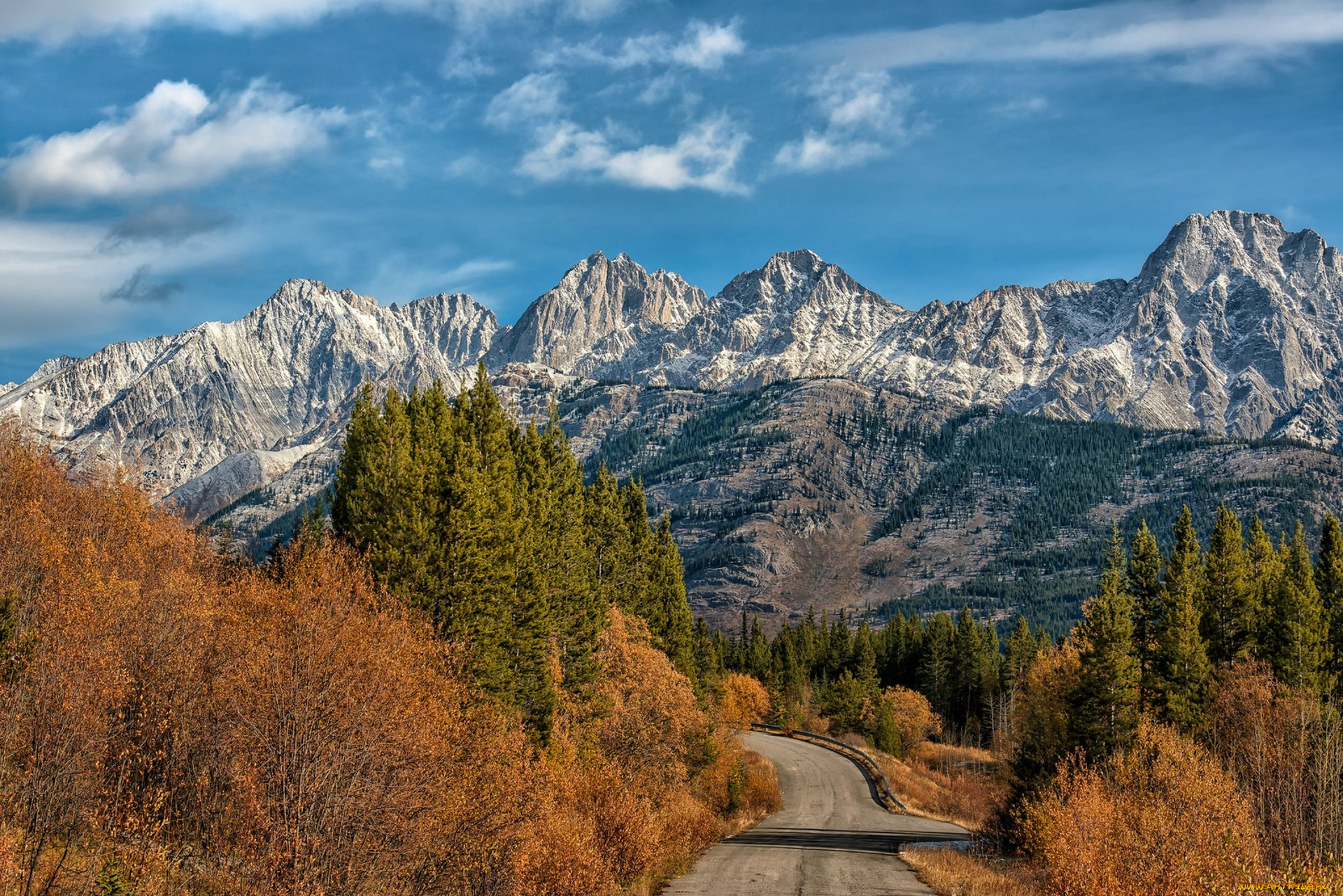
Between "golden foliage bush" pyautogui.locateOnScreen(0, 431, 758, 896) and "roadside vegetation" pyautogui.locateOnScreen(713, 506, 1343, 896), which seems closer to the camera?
"golden foliage bush" pyautogui.locateOnScreen(0, 431, 758, 896)

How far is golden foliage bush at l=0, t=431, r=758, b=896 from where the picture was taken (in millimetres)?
25703

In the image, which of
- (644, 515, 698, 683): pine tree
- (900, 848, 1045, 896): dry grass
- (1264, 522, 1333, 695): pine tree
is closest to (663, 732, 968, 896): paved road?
(900, 848, 1045, 896): dry grass

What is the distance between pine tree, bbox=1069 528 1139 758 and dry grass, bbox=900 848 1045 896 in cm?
1468

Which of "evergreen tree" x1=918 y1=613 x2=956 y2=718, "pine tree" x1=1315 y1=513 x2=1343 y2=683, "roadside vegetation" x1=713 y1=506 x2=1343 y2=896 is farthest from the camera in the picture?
"evergreen tree" x1=918 y1=613 x2=956 y2=718

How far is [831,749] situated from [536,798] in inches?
3166

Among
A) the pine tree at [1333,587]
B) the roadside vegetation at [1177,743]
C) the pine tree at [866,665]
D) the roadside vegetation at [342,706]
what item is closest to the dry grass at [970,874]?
the roadside vegetation at [1177,743]

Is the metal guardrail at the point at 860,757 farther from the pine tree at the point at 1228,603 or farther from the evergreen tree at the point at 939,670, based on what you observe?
the evergreen tree at the point at 939,670

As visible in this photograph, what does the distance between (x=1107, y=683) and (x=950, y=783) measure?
50.7 m

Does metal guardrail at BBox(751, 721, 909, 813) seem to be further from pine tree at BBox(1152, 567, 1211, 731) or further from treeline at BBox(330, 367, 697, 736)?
treeline at BBox(330, 367, 697, 736)

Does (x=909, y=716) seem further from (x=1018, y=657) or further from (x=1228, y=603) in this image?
(x=1228, y=603)

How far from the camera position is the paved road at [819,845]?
35.9 metres

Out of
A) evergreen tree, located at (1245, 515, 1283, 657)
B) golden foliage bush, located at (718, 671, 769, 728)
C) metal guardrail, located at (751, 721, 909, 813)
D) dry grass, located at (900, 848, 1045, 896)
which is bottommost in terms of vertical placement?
metal guardrail, located at (751, 721, 909, 813)

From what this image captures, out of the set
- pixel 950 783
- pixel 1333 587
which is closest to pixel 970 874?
pixel 1333 587

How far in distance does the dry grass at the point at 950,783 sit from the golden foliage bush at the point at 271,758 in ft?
138
